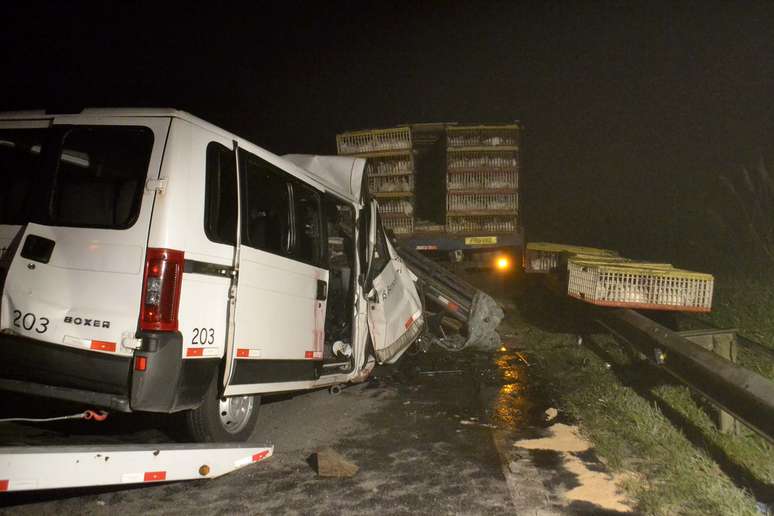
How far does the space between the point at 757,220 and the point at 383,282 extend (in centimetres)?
1270

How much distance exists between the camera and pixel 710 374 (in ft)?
13.4

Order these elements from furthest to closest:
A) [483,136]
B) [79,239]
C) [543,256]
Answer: [483,136] → [543,256] → [79,239]

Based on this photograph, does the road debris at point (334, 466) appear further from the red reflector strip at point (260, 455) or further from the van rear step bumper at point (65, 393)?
the van rear step bumper at point (65, 393)

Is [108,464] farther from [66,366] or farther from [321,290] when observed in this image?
[321,290]

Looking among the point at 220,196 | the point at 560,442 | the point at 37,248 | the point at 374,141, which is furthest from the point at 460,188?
the point at 37,248

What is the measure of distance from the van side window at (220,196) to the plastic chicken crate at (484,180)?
692 cm

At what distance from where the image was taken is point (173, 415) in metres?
4.02

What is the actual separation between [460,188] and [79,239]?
783 centimetres

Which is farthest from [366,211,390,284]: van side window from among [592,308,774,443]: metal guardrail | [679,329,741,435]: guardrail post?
[679,329,741,435]: guardrail post

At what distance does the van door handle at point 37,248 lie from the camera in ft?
10.7

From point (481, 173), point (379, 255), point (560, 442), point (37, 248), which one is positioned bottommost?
point (560, 442)

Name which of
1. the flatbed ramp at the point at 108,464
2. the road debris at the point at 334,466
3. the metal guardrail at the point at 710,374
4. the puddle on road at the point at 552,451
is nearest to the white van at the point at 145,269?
the flatbed ramp at the point at 108,464

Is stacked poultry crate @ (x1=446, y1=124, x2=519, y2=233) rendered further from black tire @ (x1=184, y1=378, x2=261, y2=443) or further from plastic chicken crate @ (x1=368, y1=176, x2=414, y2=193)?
black tire @ (x1=184, y1=378, x2=261, y2=443)

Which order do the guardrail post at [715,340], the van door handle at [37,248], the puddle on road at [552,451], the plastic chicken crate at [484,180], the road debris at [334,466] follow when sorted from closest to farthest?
1. the van door handle at [37,248]
2. the puddle on road at [552,451]
3. the road debris at [334,466]
4. the guardrail post at [715,340]
5. the plastic chicken crate at [484,180]
